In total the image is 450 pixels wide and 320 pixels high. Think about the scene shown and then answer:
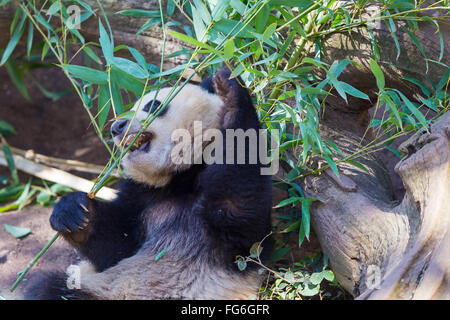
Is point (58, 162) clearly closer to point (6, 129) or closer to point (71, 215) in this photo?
point (6, 129)

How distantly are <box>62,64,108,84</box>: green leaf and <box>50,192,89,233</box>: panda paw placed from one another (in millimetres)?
594

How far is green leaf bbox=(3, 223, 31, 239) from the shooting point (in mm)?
3129

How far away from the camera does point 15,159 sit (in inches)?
155

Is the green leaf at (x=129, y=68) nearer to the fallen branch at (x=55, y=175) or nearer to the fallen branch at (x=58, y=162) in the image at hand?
the fallen branch at (x=55, y=175)

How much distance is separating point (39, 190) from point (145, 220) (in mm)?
1551

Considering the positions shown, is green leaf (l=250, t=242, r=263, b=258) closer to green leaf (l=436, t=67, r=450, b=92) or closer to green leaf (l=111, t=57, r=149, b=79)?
green leaf (l=111, t=57, r=149, b=79)

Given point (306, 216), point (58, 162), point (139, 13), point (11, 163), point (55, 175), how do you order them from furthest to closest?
point (58, 162) → point (11, 163) → point (55, 175) → point (139, 13) → point (306, 216)

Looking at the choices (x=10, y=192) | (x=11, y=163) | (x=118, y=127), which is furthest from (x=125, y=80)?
(x=11, y=163)

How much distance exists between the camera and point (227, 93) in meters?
2.12

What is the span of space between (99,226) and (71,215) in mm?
159

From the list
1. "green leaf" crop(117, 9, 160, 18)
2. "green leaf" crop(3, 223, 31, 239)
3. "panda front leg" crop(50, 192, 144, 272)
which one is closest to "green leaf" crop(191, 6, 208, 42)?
"green leaf" crop(117, 9, 160, 18)

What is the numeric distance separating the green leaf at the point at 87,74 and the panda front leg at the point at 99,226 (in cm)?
59

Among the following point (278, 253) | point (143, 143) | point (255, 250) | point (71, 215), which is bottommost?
point (278, 253)

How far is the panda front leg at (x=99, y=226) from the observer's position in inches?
91.4
